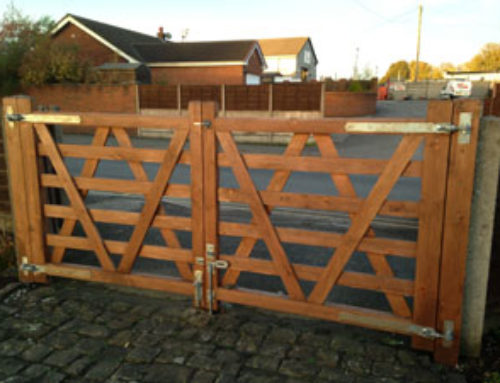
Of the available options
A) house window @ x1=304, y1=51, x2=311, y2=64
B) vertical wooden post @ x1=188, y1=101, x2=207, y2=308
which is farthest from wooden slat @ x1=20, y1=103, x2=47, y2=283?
house window @ x1=304, y1=51, x2=311, y2=64

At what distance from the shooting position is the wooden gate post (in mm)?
4664

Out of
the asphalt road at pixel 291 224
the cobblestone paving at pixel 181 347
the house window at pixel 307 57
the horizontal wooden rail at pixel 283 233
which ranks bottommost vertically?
the cobblestone paving at pixel 181 347

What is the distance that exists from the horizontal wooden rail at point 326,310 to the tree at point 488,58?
7722 centimetres

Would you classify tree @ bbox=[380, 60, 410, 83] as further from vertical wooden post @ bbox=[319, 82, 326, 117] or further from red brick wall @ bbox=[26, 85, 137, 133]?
red brick wall @ bbox=[26, 85, 137, 133]

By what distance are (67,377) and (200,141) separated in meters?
2.18

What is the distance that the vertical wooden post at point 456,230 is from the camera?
10.8 ft

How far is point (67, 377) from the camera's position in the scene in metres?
3.38

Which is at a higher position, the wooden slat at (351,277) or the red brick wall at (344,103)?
the red brick wall at (344,103)

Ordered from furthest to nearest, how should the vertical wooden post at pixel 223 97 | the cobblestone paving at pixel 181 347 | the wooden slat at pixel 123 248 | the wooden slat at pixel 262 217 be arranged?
the vertical wooden post at pixel 223 97, the wooden slat at pixel 123 248, the wooden slat at pixel 262 217, the cobblestone paving at pixel 181 347

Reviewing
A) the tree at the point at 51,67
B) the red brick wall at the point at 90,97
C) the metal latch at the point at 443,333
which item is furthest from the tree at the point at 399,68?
the metal latch at the point at 443,333

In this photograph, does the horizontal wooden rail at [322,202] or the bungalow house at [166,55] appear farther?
the bungalow house at [166,55]

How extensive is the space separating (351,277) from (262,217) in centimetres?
93

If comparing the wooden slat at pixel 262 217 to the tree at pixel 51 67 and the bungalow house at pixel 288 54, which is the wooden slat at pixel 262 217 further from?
the bungalow house at pixel 288 54

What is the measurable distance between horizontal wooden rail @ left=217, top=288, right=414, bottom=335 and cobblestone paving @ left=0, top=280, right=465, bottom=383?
0.18 metres
